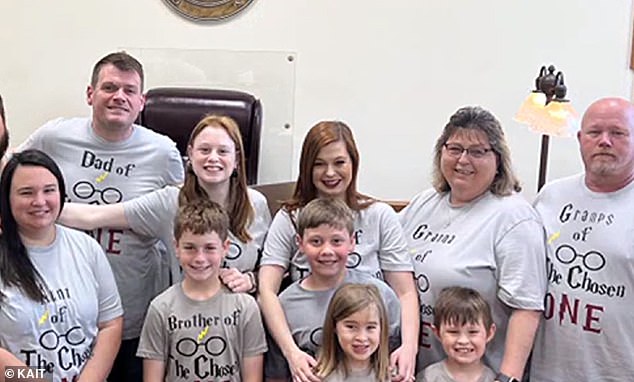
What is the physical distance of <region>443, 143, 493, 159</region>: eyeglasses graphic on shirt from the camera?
2070mm

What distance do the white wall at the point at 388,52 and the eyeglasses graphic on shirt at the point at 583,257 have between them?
1.92 metres

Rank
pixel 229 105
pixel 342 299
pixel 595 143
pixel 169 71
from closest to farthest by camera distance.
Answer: pixel 342 299 < pixel 595 143 < pixel 229 105 < pixel 169 71

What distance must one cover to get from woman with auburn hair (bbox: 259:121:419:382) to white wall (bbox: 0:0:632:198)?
1.83 metres

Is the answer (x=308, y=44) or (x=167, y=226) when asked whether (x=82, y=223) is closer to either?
(x=167, y=226)

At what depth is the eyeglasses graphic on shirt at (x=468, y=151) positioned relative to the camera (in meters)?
2.07

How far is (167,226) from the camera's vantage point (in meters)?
2.18

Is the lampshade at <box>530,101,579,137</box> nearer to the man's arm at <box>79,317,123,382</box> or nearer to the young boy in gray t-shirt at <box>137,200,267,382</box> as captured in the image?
the young boy in gray t-shirt at <box>137,200,267,382</box>

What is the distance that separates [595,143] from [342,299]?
0.86m

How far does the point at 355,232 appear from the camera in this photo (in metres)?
2.09

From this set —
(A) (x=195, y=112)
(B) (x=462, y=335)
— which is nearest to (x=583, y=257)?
(B) (x=462, y=335)

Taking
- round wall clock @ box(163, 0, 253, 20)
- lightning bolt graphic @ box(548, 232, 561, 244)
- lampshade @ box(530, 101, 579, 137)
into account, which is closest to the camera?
lightning bolt graphic @ box(548, 232, 561, 244)

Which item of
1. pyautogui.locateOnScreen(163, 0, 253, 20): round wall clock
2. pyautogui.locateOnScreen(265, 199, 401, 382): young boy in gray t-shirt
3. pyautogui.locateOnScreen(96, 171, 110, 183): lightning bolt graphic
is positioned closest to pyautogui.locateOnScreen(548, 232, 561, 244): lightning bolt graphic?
pyautogui.locateOnScreen(265, 199, 401, 382): young boy in gray t-shirt

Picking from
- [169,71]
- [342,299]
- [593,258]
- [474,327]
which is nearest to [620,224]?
[593,258]

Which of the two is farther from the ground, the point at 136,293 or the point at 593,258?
the point at 593,258
